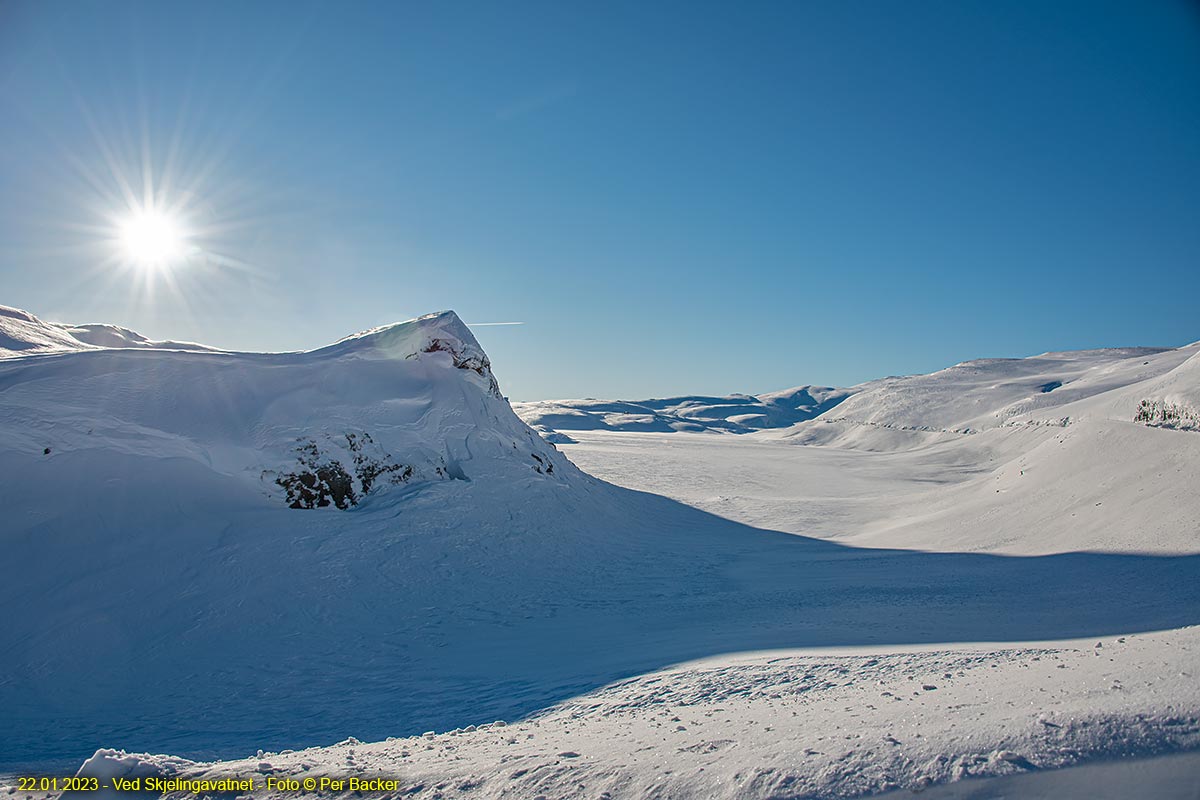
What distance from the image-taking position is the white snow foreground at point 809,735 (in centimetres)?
270

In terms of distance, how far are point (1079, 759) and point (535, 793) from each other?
7.80 ft

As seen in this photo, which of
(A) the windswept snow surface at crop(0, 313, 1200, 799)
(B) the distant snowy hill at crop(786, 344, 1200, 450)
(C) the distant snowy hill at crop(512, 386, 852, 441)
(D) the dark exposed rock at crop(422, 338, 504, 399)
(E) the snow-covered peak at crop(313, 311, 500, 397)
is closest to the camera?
(A) the windswept snow surface at crop(0, 313, 1200, 799)

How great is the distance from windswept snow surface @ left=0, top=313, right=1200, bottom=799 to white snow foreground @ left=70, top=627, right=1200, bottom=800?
0.02 m

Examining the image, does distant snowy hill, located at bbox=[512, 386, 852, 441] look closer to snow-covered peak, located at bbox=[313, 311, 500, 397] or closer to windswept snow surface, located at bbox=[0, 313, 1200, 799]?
snow-covered peak, located at bbox=[313, 311, 500, 397]

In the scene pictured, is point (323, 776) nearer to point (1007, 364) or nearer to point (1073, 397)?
point (1073, 397)

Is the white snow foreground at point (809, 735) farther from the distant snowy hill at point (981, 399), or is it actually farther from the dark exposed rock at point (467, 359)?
the distant snowy hill at point (981, 399)

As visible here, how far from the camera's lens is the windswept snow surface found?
329cm

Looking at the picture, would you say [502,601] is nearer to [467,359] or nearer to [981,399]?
[467,359]

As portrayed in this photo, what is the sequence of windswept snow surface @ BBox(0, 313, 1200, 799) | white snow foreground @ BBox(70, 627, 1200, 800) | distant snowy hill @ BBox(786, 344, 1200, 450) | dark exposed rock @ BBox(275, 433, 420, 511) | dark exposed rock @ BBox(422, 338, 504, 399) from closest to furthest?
white snow foreground @ BBox(70, 627, 1200, 800)
windswept snow surface @ BBox(0, 313, 1200, 799)
dark exposed rock @ BBox(275, 433, 420, 511)
dark exposed rock @ BBox(422, 338, 504, 399)
distant snowy hill @ BBox(786, 344, 1200, 450)

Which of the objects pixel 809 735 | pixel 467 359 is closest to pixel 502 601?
pixel 809 735

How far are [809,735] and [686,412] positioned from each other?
434ft

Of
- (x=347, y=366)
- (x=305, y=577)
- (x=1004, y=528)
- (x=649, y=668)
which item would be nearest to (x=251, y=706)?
(x=305, y=577)

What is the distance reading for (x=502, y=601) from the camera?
9.02m

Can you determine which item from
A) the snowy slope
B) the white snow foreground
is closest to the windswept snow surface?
the white snow foreground
